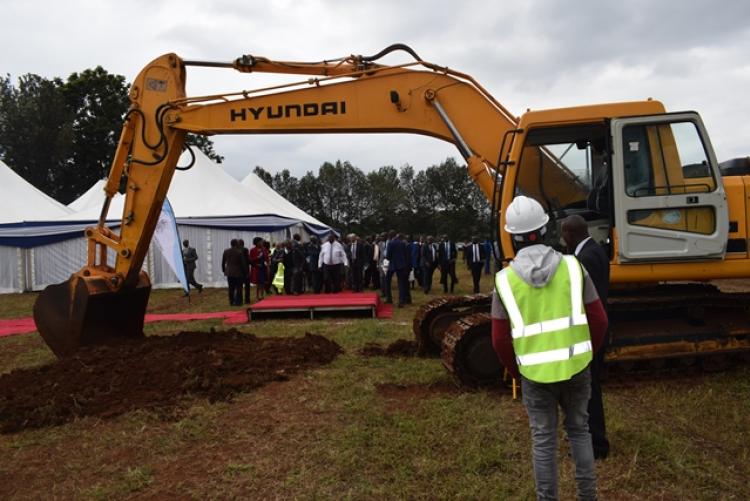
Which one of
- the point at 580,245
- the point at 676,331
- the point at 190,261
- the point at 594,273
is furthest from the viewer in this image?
the point at 190,261

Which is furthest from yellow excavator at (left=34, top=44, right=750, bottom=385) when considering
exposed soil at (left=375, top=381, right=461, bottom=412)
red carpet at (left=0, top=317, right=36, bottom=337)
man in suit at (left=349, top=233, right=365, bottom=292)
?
man in suit at (left=349, top=233, right=365, bottom=292)

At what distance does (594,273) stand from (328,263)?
1212 centimetres

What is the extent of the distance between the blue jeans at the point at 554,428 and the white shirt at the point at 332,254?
12.8m

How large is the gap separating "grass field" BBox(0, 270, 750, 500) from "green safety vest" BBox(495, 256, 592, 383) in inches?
50.1

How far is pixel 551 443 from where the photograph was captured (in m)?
3.10

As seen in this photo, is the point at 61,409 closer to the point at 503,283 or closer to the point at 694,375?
the point at 503,283

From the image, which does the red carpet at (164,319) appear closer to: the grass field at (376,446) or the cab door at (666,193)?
the grass field at (376,446)

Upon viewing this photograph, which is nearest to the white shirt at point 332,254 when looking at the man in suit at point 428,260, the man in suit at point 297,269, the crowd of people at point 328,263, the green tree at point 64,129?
the crowd of people at point 328,263

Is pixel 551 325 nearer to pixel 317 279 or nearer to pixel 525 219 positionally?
pixel 525 219

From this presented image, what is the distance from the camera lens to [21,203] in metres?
24.0

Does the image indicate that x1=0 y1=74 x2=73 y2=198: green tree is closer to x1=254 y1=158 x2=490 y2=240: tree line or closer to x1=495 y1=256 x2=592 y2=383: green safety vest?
x1=254 y1=158 x2=490 y2=240: tree line

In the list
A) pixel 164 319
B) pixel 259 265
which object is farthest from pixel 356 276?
pixel 164 319

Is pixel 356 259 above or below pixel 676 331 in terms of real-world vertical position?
above

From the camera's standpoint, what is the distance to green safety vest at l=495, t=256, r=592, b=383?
3.04m
